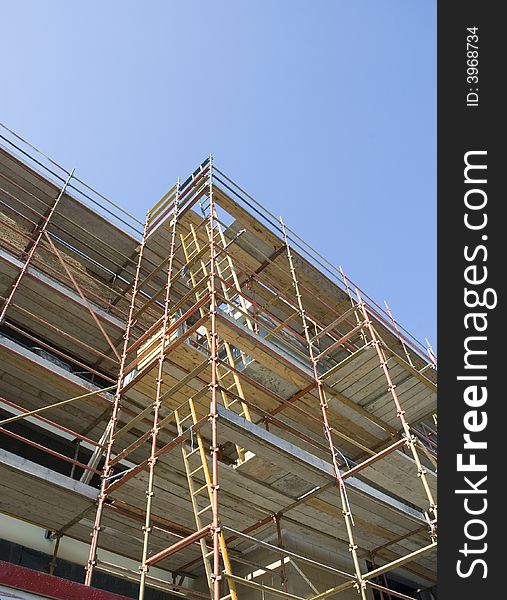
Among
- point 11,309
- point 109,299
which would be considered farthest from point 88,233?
point 11,309

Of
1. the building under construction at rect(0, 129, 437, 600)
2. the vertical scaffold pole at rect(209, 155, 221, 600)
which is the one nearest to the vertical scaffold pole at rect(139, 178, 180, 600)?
the building under construction at rect(0, 129, 437, 600)

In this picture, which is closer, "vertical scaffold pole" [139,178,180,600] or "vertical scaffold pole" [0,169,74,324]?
"vertical scaffold pole" [139,178,180,600]

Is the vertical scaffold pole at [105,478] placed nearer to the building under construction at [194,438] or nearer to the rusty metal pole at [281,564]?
the building under construction at [194,438]

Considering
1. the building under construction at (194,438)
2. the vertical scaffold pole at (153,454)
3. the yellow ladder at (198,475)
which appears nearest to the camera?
the vertical scaffold pole at (153,454)

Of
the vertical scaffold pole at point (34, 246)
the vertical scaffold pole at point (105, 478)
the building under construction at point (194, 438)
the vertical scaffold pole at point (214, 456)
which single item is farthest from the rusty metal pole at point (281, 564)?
the vertical scaffold pole at point (34, 246)

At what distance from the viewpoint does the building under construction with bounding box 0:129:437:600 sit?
269 inches

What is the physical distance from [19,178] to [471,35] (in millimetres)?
9796

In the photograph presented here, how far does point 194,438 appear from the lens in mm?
7812

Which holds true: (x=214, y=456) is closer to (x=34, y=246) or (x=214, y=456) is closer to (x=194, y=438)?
(x=194, y=438)

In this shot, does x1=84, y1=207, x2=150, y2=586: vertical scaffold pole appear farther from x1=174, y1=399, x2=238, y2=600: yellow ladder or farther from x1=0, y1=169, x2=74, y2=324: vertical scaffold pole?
x1=0, y1=169, x2=74, y2=324: vertical scaffold pole

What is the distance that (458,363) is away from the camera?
457cm

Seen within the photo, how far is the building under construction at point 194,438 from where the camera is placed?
6.84 m

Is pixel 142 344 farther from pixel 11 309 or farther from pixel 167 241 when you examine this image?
pixel 167 241

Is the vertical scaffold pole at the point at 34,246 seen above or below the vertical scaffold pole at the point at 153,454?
above
